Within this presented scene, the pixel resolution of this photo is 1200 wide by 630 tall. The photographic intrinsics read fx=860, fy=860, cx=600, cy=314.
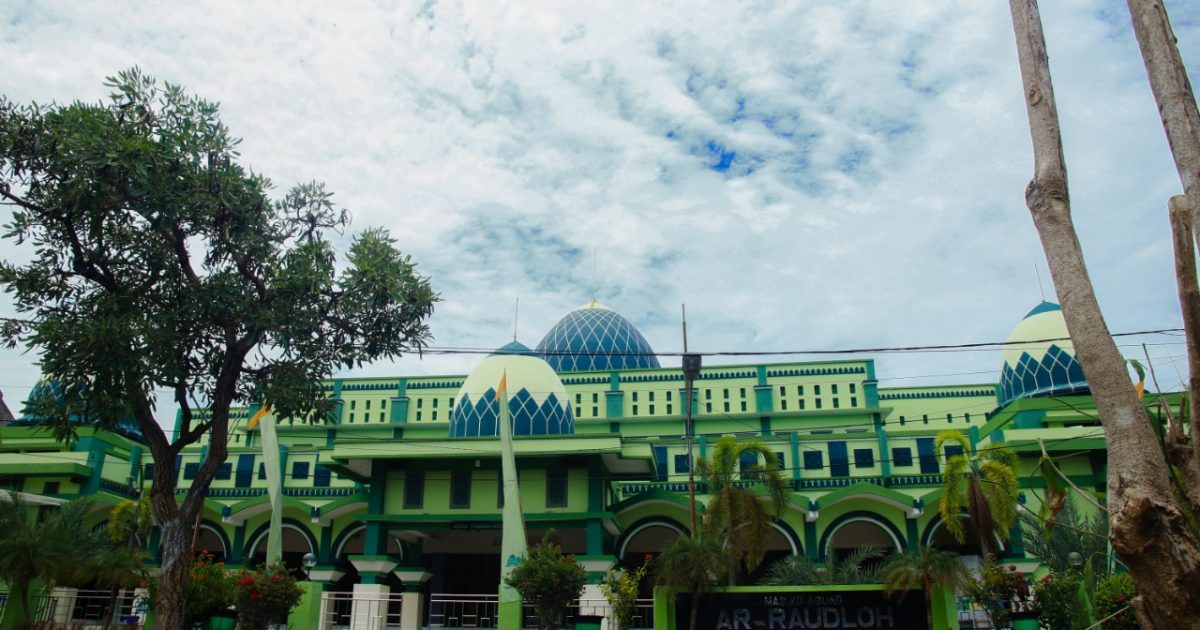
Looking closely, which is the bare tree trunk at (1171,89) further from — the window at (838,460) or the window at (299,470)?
the window at (299,470)

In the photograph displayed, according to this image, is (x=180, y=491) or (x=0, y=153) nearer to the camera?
(x=0, y=153)

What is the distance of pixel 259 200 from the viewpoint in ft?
52.2

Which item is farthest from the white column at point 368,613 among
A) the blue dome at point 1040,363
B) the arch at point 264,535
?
the blue dome at point 1040,363

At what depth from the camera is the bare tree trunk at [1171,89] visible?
201 inches

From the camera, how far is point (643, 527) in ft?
95.9

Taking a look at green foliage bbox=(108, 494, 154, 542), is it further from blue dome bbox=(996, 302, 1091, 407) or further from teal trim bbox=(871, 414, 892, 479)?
blue dome bbox=(996, 302, 1091, 407)

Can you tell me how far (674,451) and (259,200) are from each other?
21.7 metres

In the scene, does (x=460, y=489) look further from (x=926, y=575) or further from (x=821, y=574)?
(x=926, y=575)

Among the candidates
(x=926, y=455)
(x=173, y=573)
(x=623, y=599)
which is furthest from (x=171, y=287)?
(x=926, y=455)

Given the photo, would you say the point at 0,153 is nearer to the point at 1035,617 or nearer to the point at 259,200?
the point at 259,200

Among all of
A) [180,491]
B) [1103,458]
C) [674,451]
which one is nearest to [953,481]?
[1103,458]

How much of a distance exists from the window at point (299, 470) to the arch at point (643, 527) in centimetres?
1529

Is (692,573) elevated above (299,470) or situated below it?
below

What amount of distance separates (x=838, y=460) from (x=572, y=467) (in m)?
12.2
